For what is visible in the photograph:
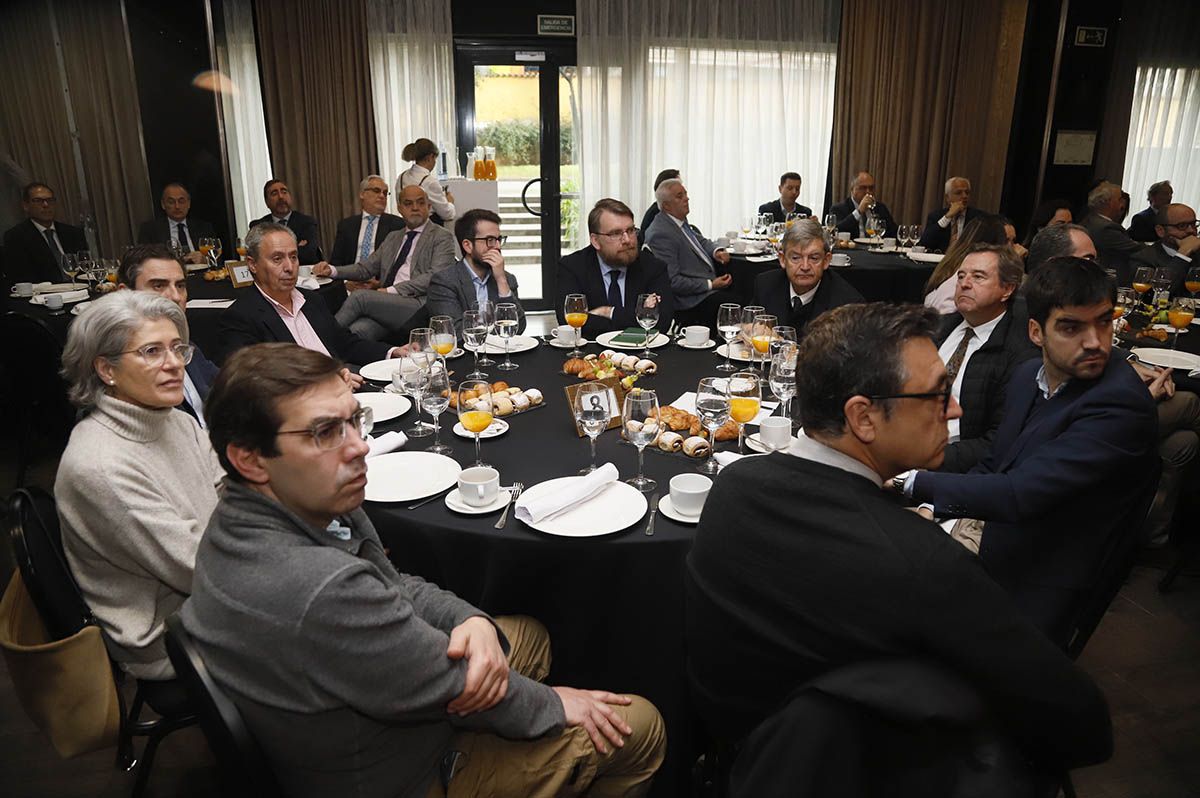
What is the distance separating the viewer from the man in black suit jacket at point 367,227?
20.7 feet

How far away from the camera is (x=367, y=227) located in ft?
20.9

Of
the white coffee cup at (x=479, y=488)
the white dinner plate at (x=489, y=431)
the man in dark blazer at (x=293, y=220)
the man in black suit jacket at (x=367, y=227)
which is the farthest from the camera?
the man in dark blazer at (x=293, y=220)

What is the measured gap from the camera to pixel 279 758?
1.31 metres

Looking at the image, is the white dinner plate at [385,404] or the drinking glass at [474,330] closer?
the white dinner plate at [385,404]

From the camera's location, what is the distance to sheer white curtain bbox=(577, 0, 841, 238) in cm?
820

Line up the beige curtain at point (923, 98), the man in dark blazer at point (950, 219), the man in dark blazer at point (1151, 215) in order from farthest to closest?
the beige curtain at point (923, 98), the man in dark blazer at point (1151, 215), the man in dark blazer at point (950, 219)

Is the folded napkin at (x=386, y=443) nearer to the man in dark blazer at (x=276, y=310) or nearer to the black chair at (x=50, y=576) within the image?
the man in dark blazer at (x=276, y=310)

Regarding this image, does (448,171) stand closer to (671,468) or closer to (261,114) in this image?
(261,114)

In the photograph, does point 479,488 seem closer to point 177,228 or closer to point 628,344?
point 628,344

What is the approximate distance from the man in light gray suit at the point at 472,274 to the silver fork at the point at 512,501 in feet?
6.94

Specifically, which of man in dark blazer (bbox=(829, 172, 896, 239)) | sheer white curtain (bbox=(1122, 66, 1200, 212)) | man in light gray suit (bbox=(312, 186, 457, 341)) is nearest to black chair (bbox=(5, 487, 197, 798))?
man in light gray suit (bbox=(312, 186, 457, 341))

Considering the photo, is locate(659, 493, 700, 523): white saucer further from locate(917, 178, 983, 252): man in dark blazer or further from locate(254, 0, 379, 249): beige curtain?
locate(254, 0, 379, 249): beige curtain

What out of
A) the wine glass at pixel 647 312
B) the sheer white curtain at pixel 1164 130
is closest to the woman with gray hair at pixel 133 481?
the wine glass at pixel 647 312

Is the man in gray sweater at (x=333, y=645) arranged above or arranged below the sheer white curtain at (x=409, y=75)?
below
